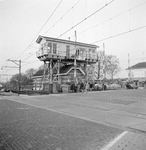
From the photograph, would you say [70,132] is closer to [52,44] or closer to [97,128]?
[97,128]

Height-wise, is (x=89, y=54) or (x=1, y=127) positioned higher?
(x=89, y=54)

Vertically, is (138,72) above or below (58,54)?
below

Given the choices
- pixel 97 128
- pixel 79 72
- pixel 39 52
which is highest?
pixel 39 52

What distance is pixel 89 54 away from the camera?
4538cm

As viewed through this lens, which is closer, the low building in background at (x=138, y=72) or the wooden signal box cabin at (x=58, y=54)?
the wooden signal box cabin at (x=58, y=54)

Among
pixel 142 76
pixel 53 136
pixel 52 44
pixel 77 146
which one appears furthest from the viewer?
pixel 142 76

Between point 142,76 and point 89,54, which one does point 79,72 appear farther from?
point 142,76

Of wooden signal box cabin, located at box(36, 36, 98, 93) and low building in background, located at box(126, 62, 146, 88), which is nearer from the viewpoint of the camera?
wooden signal box cabin, located at box(36, 36, 98, 93)

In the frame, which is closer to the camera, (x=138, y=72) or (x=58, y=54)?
(x=58, y=54)

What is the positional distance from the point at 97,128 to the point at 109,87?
126 feet

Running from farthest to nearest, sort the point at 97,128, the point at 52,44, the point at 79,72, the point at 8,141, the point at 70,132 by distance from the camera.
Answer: the point at 79,72
the point at 52,44
the point at 97,128
the point at 70,132
the point at 8,141

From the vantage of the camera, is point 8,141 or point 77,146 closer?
point 77,146

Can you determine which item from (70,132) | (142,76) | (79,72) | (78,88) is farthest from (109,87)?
(70,132)

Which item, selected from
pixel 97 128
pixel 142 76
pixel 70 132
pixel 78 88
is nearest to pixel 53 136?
pixel 70 132
